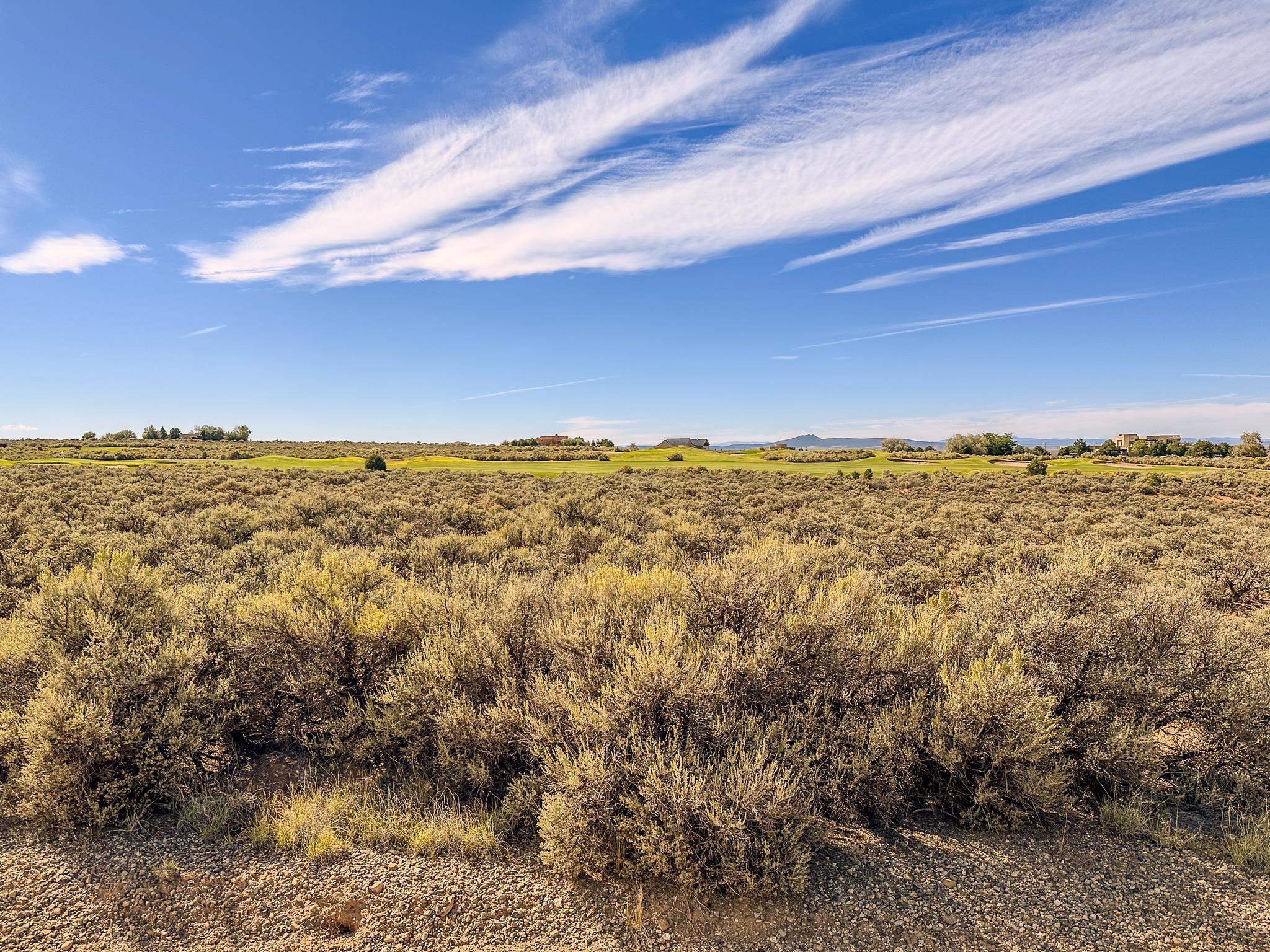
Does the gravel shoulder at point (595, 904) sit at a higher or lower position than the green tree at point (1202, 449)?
lower

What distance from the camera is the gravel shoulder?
117 inches

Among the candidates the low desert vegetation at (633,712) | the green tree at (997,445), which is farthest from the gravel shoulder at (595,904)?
the green tree at (997,445)

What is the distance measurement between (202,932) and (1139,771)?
20.2ft

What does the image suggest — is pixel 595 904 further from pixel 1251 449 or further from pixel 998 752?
pixel 1251 449

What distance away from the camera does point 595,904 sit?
317 centimetres

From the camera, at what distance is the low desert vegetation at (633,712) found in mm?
3570

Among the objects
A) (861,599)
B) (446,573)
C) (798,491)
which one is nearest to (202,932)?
(861,599)

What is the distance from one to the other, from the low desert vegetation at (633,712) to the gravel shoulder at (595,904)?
0.18 metres

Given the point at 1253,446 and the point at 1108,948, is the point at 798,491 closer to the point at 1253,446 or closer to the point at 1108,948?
the point at 1108,948

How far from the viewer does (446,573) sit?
9078 mm

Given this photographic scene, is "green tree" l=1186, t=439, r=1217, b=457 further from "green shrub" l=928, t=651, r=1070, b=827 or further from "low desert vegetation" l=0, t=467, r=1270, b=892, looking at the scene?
"green shrub" l=928, t=651, r=1070, b=827

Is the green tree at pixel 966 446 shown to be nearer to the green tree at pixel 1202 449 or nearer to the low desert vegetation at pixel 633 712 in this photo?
the green tree at pixel 1202 449

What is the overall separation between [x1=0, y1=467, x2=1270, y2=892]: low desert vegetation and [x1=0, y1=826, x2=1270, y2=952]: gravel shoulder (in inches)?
7.2

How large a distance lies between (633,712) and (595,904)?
111cm
